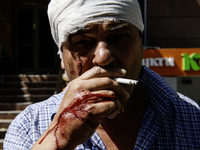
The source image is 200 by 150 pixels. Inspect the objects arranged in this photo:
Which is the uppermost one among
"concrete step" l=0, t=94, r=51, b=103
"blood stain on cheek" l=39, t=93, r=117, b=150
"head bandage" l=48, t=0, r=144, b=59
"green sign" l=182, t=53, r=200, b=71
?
"head bandage" l=48, t=0, r=144, b=59

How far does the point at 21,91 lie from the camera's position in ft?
30.8

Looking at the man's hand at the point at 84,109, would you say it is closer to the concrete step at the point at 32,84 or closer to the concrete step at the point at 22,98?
the concrete step at the point at 22,98

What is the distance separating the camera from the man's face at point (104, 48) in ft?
4.60

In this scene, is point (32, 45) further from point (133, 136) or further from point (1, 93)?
point (133, 136)

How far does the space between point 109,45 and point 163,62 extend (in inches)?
279

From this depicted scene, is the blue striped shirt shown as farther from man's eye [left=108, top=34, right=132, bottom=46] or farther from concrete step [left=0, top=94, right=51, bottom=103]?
concrete step [left=0, top=94, right=51, bottom=103]

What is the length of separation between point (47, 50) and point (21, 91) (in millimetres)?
3394

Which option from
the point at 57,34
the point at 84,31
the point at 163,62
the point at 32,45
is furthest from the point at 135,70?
the point at 32,45

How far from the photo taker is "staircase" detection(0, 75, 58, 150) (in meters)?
8.52

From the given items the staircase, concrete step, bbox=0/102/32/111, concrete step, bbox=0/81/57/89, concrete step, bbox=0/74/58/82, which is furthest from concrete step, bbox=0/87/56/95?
concrete step, bbox=0/102/32/111

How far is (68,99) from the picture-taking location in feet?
4.25

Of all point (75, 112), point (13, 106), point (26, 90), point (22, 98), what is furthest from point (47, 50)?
point (75, 112)

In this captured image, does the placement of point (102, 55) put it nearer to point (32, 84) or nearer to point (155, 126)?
point (155, 126)

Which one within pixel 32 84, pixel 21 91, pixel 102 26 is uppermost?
pixel 102 26
